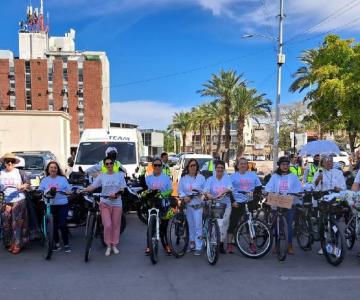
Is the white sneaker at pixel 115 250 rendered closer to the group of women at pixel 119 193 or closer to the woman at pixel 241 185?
the group of women at pixel 119 193

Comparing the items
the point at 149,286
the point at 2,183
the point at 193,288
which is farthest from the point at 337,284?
the point at 2,183

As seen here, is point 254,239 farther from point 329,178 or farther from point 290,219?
point 329,178

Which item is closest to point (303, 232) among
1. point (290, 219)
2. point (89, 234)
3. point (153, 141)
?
point (290, 219)

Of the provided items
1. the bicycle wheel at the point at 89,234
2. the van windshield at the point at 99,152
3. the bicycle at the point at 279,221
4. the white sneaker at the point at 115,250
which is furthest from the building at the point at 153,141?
the bicycle wheel at the point at 89,234

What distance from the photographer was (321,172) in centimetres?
832

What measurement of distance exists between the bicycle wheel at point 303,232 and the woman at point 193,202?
190cm

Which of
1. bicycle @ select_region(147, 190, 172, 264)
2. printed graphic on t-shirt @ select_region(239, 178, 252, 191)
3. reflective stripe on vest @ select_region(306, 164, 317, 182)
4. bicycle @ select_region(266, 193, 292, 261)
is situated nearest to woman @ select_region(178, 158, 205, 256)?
bicycle @ select_region(147, 190, 172, 264)

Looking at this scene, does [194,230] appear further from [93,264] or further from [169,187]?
[93,264]

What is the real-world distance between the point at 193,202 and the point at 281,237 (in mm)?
1559

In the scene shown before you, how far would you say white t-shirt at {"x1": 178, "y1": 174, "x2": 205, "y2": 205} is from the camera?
7.50 meters

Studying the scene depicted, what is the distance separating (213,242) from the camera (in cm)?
688

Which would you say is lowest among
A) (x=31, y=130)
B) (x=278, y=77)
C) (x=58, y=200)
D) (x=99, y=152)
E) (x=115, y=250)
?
(x=115, y=250)

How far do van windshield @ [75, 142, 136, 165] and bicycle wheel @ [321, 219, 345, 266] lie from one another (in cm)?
824

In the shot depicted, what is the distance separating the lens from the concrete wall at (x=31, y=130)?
27109 millimetres
